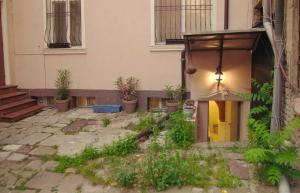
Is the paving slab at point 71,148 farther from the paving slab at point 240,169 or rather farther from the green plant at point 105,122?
the paving slab at point 240,169

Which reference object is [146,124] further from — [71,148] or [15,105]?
[15,105]

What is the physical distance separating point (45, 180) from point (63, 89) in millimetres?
→ 4661

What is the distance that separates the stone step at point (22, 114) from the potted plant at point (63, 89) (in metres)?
0.53

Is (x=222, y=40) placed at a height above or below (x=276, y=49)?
above

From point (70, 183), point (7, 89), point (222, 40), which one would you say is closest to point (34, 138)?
point (70, 183)

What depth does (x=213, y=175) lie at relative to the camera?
4.52 meters

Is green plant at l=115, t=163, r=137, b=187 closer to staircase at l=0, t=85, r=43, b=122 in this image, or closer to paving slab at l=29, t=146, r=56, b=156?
paving slab at l=29, t=146, r=56, b=156

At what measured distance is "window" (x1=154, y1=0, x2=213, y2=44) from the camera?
27.5ft

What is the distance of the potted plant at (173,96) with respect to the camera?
26.5ft

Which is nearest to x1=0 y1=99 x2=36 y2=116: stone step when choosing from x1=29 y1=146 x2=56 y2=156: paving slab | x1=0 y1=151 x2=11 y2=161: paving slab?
x1=0 y1=151 x2=11 y2=161: paving slab

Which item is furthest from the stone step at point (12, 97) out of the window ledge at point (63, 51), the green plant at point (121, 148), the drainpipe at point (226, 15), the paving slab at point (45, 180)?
the drainpipe at point (226, 15)

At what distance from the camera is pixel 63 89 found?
9.02m

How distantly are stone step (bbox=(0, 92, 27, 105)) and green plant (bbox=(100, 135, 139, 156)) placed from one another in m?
3.97

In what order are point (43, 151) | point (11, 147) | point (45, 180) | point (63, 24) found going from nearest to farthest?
point (45, 180)
point (43, 151)
point (11, 147)
point (63, 24)
